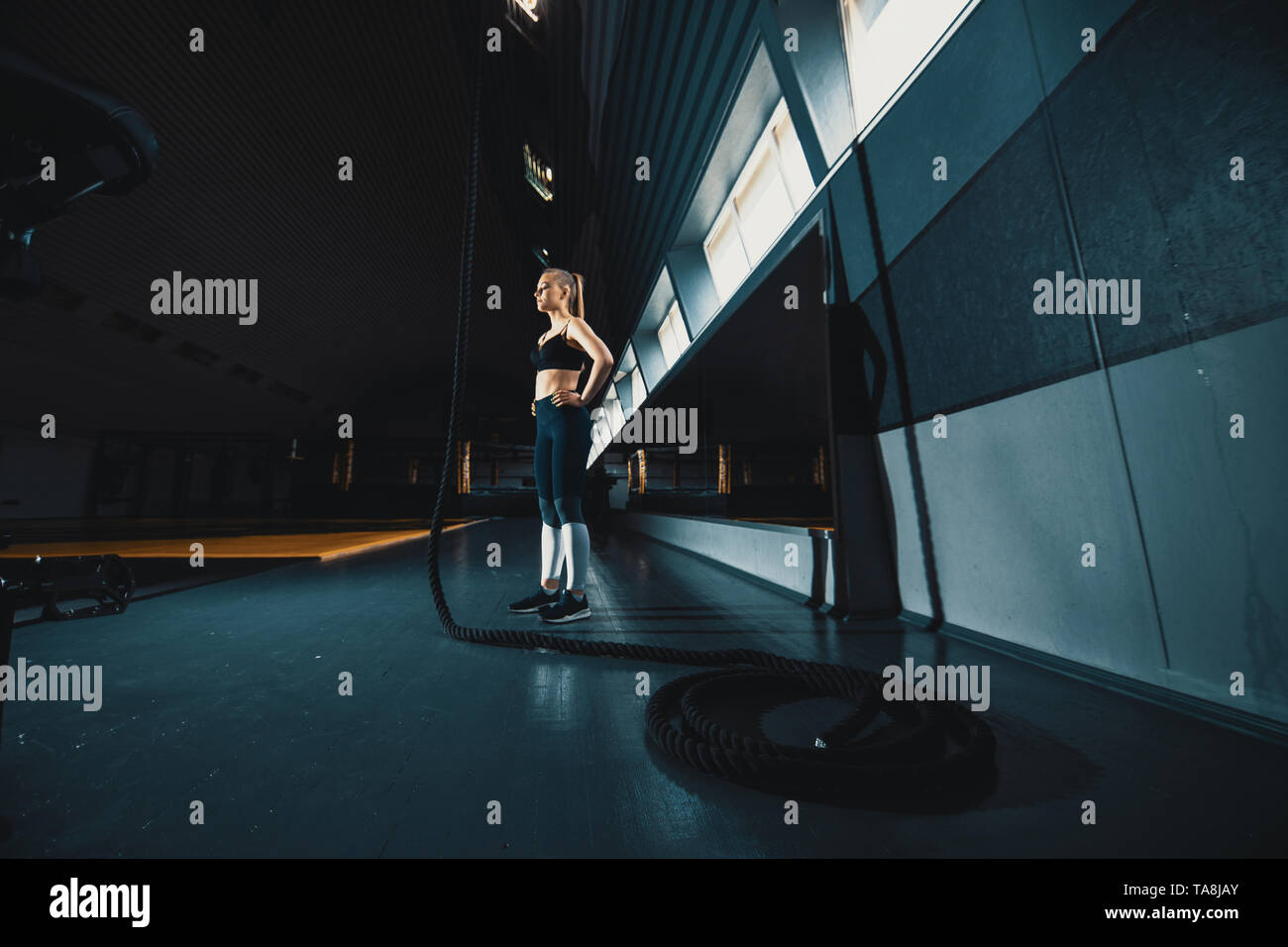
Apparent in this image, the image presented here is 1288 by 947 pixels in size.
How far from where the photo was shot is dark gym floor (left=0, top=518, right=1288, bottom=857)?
69 cm

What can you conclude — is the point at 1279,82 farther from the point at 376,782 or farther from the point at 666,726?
the point at 376,782

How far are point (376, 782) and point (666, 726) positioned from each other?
0.52m

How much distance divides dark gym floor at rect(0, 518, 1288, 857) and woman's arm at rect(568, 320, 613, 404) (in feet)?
3.43

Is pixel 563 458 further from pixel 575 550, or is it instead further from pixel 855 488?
pixel 855 488

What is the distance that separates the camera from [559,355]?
7.13ft

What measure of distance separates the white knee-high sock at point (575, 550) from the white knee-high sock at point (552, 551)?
104 millimetres

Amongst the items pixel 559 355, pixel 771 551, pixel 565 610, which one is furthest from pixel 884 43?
pixel 565 610

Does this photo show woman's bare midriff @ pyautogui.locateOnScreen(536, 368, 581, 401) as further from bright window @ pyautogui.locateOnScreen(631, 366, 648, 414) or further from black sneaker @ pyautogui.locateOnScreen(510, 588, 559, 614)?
bright window @ pyautogui.locateOnScreen(631, 366, 648, 414)

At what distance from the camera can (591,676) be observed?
4.69 feet

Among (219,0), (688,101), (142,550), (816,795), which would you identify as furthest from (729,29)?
(219,0)

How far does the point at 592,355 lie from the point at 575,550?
0.82 meters

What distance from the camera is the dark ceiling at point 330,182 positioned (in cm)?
463

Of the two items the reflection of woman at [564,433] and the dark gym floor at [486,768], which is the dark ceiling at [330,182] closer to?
the reflection of woman at [564,433]

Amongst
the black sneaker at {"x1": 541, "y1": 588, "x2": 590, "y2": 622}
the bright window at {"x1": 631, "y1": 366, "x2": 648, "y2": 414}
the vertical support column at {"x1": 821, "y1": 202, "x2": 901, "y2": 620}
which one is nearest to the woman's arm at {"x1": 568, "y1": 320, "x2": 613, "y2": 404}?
the black sneaker at {"x1": 541, "y1": 588, "x2": 590, "y2": 622}
